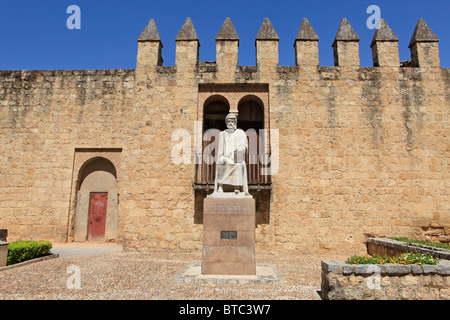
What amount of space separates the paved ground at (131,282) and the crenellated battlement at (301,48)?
21.0ft

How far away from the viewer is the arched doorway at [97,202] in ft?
37.6

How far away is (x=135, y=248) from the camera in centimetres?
970

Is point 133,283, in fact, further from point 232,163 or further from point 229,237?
point 232,163

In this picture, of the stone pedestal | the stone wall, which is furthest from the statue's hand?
the stone wall

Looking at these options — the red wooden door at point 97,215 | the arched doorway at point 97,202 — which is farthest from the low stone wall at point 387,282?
the red wooden door at point 97,215

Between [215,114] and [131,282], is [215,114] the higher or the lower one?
the higher one

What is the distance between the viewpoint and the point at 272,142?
1024 cm

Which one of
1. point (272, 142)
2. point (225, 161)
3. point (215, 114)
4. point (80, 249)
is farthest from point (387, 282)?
point (80, 249)

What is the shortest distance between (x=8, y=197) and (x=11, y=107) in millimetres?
3342

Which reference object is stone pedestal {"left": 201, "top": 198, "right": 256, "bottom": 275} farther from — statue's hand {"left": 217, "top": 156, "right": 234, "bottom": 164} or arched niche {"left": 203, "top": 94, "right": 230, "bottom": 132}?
arched niche {"left": 203, "top": 94, "right": 230, "bottom": 132}

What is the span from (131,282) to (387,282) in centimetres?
438

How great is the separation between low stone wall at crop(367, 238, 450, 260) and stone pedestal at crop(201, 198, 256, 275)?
3779 mm

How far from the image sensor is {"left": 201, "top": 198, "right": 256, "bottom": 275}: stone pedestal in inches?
243
